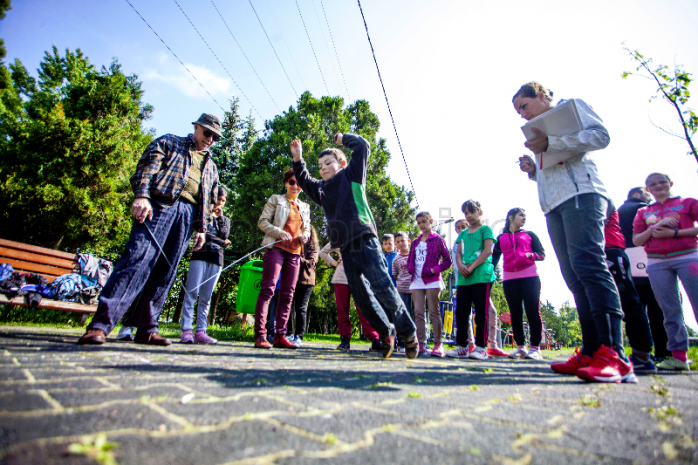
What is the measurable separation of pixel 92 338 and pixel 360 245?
7.70 ft

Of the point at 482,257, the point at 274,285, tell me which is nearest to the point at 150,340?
the point at 274,285

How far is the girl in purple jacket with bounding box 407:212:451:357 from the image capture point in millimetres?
5102

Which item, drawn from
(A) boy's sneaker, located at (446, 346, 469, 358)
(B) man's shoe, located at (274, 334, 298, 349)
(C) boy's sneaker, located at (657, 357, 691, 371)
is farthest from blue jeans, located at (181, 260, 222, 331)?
(C) boy's sneaker, located at (657, 357, 691, 371)

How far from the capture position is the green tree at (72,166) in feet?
46.5

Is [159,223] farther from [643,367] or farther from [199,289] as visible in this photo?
[643,367]

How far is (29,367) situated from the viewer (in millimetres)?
1604

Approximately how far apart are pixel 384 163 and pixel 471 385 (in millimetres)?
19382

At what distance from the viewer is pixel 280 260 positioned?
14.6ft

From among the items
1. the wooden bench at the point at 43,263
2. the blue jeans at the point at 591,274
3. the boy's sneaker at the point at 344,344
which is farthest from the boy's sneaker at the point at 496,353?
the wooden bench at the point at 43,263

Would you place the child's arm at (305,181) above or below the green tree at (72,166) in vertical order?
→ below

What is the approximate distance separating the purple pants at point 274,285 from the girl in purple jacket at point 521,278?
2.94m

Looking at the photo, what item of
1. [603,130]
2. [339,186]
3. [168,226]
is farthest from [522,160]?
[168,226]

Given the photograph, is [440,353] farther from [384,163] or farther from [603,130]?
[384,163]

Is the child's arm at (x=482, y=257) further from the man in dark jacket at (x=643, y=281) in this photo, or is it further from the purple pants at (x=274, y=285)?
the purple pants at (x=274, y=285)
